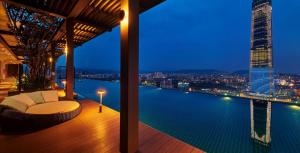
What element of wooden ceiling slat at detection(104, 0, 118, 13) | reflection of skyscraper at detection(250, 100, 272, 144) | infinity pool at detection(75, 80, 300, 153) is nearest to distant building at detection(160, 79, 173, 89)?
infinity pool at detection(75, 80, 300, 153)

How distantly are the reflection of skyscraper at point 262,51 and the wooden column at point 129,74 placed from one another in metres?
36.4

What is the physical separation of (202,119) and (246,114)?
34.9 feet

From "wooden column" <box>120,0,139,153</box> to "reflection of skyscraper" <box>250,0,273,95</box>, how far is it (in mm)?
36405

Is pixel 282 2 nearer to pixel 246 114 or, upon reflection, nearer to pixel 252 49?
pixel 252 49

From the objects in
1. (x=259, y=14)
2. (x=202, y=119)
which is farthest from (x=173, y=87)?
(x=259, y=14)

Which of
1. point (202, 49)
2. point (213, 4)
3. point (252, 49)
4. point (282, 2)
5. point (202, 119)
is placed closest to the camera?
point (202, 119)

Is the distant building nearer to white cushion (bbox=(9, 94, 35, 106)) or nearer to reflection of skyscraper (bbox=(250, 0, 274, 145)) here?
reflection of skyscraper (bbox=(250, 0, 274, 145))

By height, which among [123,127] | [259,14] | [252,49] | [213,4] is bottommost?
[123,127]

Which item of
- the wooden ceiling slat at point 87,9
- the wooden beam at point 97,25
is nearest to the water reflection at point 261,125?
the wooden beam at point 97,25

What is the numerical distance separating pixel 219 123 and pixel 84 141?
3003 cm

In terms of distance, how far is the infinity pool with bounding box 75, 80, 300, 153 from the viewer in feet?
72.6

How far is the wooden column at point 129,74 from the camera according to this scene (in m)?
1.97

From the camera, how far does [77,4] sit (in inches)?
146

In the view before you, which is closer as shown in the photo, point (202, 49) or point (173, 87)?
point (173, 87)
